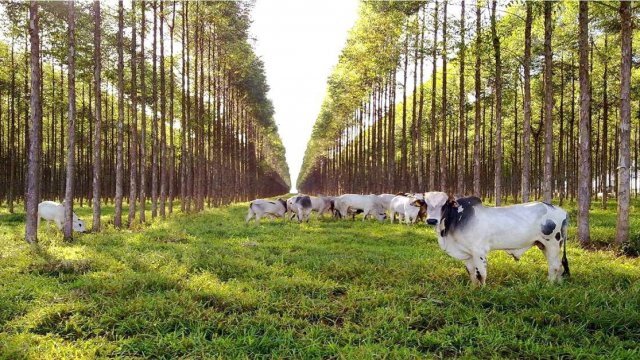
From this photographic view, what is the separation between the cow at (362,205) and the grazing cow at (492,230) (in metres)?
15.3

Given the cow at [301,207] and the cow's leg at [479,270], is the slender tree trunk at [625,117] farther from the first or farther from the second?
the cow at [301,207]

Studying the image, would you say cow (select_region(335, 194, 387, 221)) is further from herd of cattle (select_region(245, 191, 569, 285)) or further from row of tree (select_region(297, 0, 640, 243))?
herd of cattle (select_region(245, 191, 569, 285))

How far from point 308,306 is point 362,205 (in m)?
17.2

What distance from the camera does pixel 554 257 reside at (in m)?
8.89

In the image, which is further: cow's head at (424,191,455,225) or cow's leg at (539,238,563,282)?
cow's head at (424,191,455,225)

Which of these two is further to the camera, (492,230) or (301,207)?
(301,207)

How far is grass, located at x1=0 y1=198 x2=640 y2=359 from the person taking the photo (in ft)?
20.1

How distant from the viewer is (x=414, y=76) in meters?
28.3

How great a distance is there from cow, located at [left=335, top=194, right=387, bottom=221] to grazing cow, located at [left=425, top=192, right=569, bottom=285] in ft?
50.1

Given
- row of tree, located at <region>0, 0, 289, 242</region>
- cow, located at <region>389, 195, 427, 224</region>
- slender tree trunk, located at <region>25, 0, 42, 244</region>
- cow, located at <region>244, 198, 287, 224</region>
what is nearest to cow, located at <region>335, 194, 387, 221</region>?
cow, located at <region>389, 195, 427, 224</region>

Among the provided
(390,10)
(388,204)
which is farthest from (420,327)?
(390,10)

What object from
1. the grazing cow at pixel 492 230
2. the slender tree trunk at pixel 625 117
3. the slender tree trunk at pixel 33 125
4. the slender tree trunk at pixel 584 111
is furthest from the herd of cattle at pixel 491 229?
the slender tree trunk at pixel 33 125

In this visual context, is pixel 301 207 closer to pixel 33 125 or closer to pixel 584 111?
pixel 33 125

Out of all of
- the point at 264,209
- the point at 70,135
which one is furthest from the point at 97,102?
the point at 264,209
